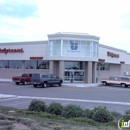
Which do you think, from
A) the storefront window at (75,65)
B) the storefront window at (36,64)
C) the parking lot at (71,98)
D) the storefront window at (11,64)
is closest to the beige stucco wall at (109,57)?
the storefront window at (75,65)

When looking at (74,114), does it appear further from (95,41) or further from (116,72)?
(116,72)

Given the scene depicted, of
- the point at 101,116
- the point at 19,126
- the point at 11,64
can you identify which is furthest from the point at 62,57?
the point at 19,126

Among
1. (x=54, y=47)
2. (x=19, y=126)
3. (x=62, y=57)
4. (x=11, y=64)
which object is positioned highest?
(x=54, y=47)

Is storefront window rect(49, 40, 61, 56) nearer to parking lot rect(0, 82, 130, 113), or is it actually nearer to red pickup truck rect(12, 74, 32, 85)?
red pickup truck rect(12, 74, 32, 85)

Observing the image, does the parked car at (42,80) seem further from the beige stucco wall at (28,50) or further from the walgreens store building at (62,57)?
the beige stucco wall at (28,50)

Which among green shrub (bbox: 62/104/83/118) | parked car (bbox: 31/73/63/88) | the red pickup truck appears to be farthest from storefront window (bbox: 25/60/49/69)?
green shrub (bbox: 62/104/83/118)

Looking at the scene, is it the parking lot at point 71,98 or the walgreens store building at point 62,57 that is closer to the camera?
the parking lot at point 71,98

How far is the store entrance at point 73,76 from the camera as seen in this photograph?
47.2 m

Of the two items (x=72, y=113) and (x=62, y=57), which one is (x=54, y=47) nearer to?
(x=62, y=57)

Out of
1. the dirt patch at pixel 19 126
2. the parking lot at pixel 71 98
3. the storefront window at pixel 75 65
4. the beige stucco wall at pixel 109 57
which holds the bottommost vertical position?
the parking lot at pixel 71 98

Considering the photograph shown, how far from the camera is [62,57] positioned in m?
44.6

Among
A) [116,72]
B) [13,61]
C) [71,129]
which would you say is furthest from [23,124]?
[116,72]

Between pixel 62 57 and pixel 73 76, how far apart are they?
496cm

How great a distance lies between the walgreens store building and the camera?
1789 inches
